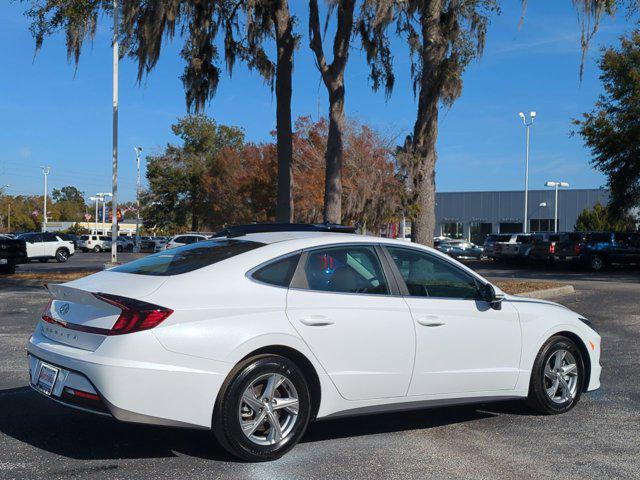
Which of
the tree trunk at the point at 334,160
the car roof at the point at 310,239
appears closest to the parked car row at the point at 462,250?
the tree trunk at the point at 334,160

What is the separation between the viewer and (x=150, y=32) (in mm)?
17641

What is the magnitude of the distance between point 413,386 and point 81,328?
8.08 ft

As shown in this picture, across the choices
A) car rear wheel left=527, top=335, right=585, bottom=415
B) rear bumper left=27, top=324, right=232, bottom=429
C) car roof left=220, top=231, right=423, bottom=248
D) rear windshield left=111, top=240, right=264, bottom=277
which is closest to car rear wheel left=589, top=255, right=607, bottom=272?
car rear wheel left=527, top=335, right=585, bottom=415

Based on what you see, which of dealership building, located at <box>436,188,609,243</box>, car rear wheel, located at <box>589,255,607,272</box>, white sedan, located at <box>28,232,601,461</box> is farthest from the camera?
dealership building, located at <box>436,188,609,243</box>

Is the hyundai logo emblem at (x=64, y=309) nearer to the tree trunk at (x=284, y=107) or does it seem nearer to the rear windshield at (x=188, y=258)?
the rear windshield at (x=188, y=258)

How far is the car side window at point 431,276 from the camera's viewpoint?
5.85 meters

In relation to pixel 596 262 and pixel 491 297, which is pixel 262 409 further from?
pixel 596 262

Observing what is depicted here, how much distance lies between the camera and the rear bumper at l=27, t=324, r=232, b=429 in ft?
15.0

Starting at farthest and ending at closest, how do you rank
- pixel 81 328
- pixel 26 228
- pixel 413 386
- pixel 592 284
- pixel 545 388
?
1. pixel 26 228
2. pixel 592 284
3. pixel 545 388
4. pixel 413 386
5. pixel 81 328

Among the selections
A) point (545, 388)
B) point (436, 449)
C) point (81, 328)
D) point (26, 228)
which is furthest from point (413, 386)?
point (26, 228)

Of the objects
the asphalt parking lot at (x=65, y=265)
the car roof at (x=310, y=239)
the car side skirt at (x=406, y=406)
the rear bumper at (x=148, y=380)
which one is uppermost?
the car roof at (x=310, y=239)

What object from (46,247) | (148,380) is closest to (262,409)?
(148,380)

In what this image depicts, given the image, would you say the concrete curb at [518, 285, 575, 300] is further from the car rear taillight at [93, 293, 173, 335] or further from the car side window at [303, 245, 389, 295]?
the car rear taillight at [93, 293, 173, 335]

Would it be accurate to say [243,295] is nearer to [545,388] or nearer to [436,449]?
[436,449]
